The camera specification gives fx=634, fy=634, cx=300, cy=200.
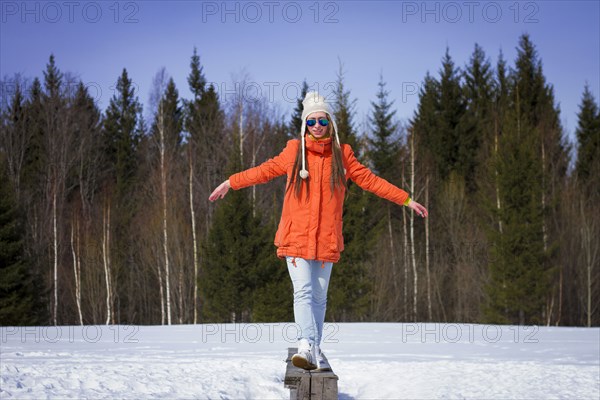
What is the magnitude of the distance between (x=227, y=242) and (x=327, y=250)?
15626 mm

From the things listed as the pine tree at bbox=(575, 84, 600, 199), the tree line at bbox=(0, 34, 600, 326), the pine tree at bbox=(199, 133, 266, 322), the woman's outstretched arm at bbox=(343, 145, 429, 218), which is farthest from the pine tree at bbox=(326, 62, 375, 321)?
the woman's outstretched arm at bbox=(343, 145, 429, 218)

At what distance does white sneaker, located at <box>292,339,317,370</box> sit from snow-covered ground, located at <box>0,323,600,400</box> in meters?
2.58

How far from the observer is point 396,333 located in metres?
11.8

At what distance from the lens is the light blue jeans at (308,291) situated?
4.30 meters

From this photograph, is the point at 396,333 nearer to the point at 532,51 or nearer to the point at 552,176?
the point at 552,176

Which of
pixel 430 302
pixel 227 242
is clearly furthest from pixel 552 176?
pixel 227 242

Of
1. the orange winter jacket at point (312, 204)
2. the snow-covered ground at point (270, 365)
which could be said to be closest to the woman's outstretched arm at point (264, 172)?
the orange winter jacket at point (312, 204)

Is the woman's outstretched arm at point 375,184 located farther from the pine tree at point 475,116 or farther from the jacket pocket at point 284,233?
the pine tree at point 475,116

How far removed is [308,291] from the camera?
433 cm

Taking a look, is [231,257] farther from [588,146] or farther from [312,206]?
[588,146]

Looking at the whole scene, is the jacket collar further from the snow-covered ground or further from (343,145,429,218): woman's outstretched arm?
the snow-covered ground

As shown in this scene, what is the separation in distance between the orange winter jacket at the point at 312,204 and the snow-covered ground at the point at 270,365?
9.05 feet

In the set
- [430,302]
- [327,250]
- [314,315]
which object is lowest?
[430,302]

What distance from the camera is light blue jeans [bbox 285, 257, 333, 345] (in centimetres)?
430
